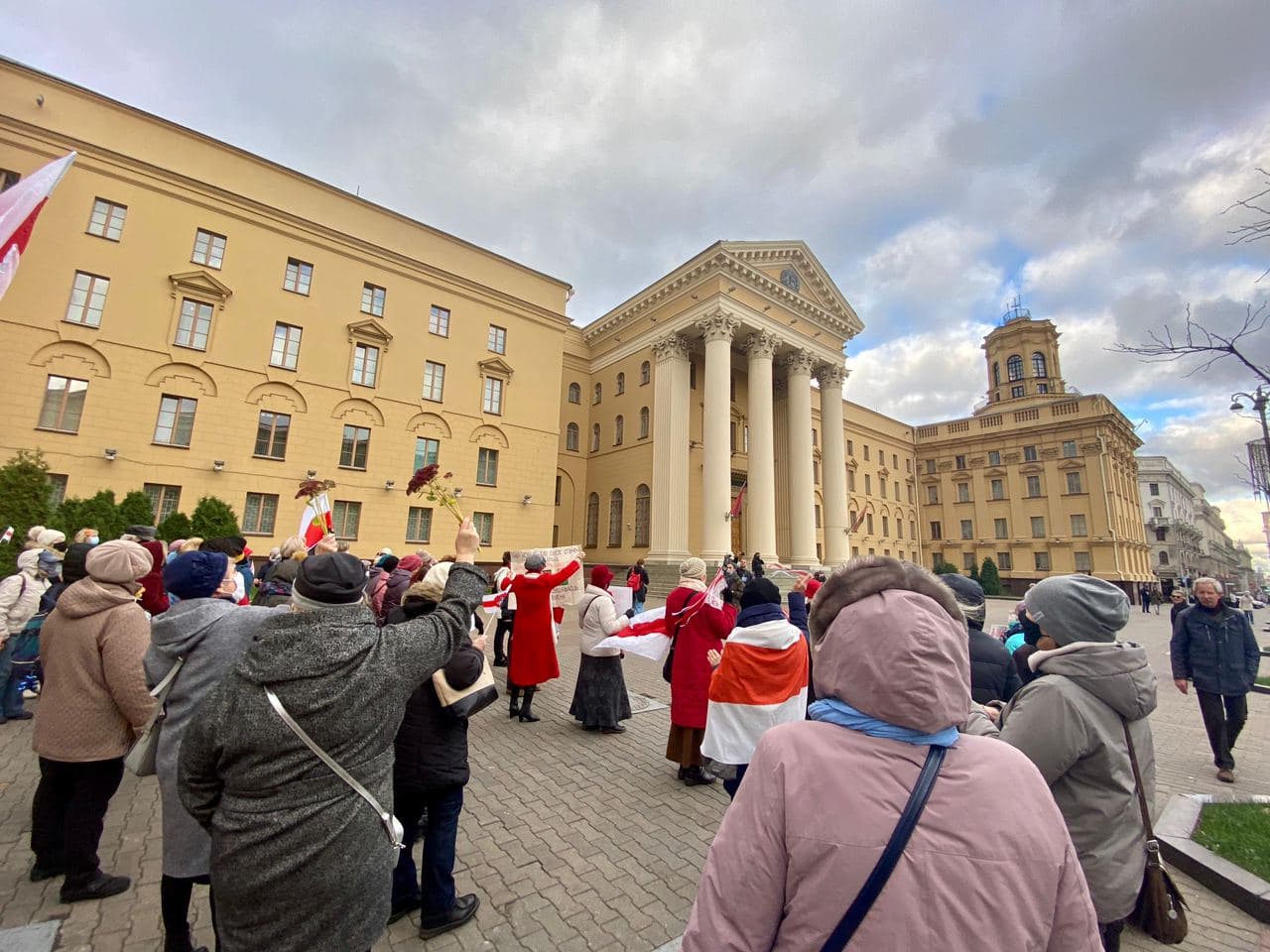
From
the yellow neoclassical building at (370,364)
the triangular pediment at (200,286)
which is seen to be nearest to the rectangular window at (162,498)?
the yellow neoclassical building at (370,364)

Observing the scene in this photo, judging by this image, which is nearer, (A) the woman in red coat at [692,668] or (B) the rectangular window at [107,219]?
(A) the woman in red coat at [692,668]

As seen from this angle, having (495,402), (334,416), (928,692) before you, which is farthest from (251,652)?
(495,402)

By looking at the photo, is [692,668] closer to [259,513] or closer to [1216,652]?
[1216,652]

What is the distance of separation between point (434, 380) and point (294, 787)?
23135mm

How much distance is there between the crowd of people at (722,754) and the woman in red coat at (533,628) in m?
2.85

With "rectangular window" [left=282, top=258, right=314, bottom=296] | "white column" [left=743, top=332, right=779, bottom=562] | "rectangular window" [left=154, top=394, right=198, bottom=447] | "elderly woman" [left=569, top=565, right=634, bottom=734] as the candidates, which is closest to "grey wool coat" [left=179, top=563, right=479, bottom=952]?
"elderly woman" [left=569, top=565, right=634, bottom=734]

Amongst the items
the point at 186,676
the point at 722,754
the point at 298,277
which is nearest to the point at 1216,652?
the point at 722,754

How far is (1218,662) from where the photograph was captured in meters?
5.79

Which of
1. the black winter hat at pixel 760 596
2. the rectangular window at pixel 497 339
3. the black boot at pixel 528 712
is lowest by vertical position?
the black boot at pixel 528 712

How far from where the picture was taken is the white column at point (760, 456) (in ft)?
84.4

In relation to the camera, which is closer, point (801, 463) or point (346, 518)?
point (346, 518)

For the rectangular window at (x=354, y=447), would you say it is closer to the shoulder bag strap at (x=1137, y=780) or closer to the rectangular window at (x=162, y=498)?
the rectangular window at (x=162, y=498)

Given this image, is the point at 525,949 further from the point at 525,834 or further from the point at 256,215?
the point at 256,215

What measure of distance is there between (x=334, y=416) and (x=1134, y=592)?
2116 inches
